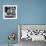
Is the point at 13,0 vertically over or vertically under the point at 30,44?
over

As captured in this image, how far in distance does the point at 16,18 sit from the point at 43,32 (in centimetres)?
83

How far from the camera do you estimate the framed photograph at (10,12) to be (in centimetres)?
367

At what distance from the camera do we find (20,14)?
145 inches

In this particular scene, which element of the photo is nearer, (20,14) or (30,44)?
(30,44)

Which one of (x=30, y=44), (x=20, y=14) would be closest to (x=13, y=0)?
(x=20, y=14)

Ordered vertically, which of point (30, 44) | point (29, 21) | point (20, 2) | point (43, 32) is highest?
point (20, 2)

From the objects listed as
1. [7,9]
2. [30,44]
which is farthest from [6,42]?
[7,9]

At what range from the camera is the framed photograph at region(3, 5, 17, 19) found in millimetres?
3668

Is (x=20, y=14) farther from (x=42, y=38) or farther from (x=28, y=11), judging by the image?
(x=42, y=38)

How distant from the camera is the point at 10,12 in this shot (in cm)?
369

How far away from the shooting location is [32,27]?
364 centimetres

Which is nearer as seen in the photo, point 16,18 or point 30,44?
point 30,44

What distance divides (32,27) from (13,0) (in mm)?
911

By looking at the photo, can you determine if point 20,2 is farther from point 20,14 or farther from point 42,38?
point 42,38
